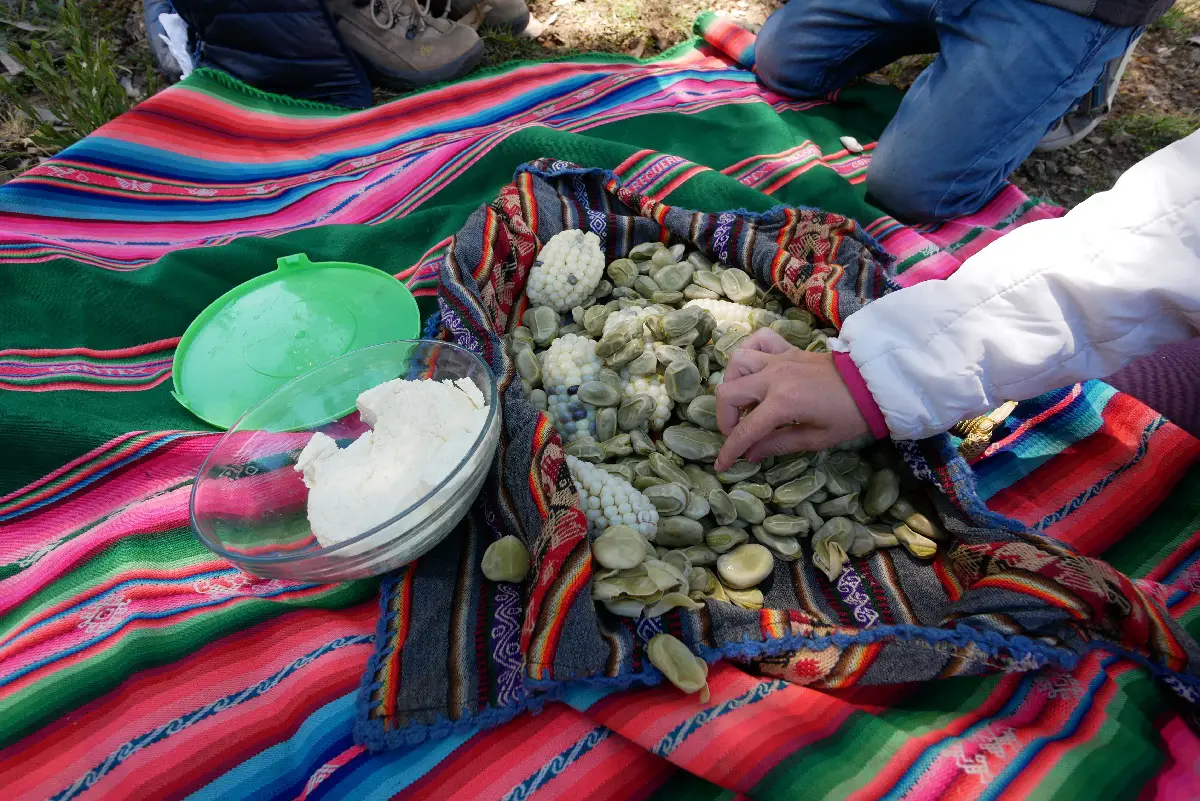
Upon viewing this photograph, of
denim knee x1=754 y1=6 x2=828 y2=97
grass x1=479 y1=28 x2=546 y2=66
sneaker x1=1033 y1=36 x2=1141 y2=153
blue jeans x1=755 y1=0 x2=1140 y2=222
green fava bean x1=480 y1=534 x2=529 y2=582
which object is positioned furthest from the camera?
grass x1=479 y1=28 x2=546 y2=66

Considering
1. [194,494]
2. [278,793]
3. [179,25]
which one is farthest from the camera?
[179,25]

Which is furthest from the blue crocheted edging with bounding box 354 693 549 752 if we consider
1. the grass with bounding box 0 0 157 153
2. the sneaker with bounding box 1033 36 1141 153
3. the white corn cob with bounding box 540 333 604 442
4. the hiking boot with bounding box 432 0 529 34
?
the hiking boot with bounding box 432 0 529 34

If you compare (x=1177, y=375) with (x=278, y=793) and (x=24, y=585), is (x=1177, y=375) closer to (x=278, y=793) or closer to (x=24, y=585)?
(x=278, y=793)

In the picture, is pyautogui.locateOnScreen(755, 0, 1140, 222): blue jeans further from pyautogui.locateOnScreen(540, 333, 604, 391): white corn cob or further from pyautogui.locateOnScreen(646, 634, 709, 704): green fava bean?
pyautogui.locateOnScreen(646, 634, 709, 704): green fava bean

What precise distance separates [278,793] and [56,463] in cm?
67

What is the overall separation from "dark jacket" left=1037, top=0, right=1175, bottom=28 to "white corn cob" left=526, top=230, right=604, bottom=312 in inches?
51.1

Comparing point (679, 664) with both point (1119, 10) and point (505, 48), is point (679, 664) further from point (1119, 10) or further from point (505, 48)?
point (505, 48)

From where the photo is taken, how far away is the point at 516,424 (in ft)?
3.59

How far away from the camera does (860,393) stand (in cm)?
103

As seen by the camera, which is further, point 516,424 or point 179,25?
point 179,25

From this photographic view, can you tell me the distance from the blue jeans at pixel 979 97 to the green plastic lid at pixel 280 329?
1284 mm

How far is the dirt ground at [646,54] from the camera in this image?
7.01 ft

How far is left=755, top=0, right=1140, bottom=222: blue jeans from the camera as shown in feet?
5.58

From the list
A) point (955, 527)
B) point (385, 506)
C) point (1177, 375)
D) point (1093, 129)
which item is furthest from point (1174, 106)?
point (385, 506)
